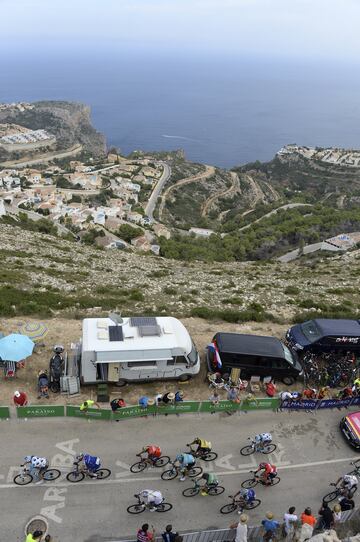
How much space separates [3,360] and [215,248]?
156ft

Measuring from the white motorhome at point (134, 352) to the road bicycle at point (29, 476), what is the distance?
3591 mm

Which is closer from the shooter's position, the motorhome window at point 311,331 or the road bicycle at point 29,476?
the road bicycle at point 29,476

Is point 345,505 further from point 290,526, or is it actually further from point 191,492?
point 191,492

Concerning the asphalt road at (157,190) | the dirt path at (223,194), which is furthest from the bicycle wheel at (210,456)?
the dirt path at (223,194)

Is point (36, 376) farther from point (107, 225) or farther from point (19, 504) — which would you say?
point (107, 225)

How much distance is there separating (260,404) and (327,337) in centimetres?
465

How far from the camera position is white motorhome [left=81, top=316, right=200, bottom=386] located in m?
14.3

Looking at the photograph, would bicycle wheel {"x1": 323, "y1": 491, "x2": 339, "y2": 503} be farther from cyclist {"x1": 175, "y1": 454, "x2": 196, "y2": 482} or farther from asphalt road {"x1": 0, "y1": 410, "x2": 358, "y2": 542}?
cyclist {"x1": 175, "y1": 454, "x2": 196, "y2": 482}

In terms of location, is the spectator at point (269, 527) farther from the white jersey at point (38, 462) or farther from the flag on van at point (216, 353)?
the white jersey at point (38, 462)

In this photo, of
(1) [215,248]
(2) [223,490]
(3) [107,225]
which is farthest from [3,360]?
(3) [107,225]

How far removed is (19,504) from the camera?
1094cm

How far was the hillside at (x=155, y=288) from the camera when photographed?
22.1 m

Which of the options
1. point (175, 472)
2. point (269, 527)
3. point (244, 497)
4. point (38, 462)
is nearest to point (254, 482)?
point (244, 497)

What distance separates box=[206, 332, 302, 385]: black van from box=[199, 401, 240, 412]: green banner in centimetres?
147
